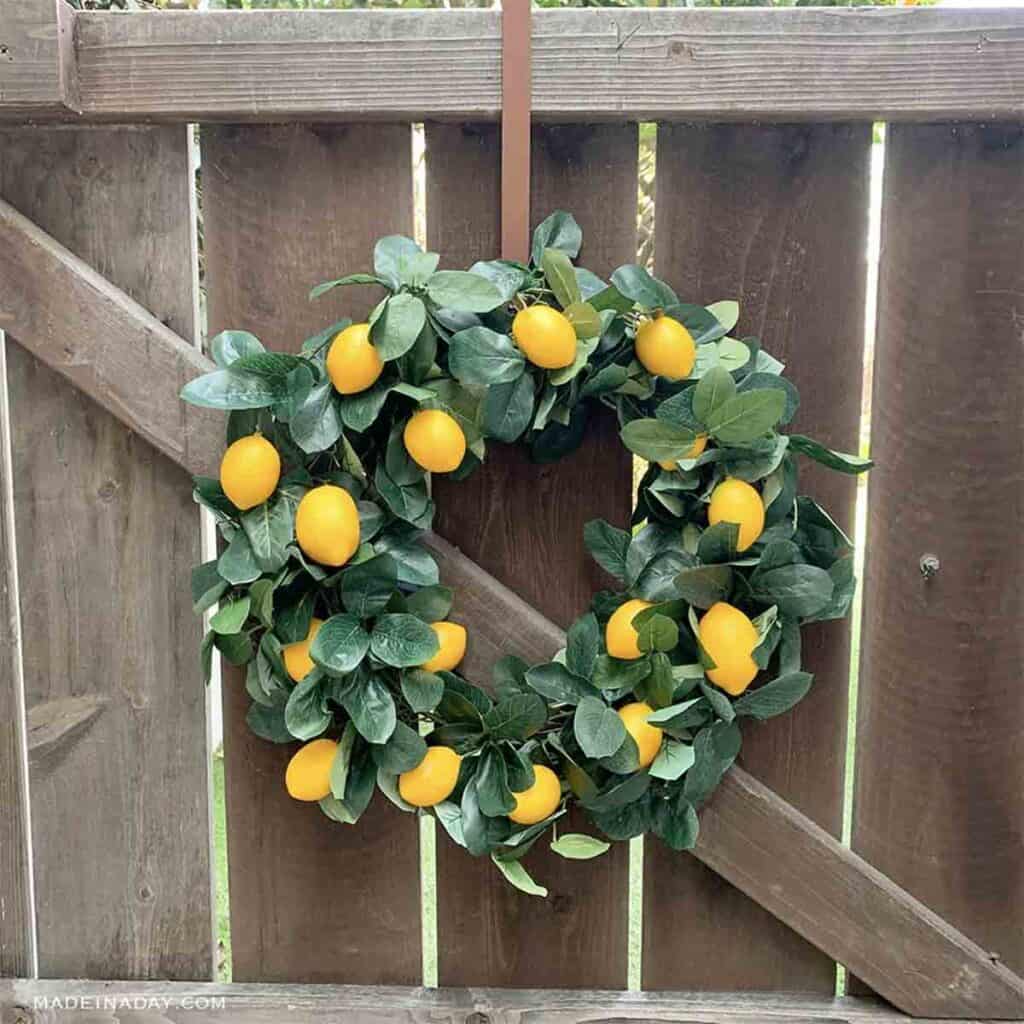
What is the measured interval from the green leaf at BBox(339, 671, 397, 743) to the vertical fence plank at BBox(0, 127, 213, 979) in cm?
27

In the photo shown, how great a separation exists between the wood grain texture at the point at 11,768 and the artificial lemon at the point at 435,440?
472mm

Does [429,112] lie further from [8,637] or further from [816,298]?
[8,637]

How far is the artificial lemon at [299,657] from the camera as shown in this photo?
101 cm

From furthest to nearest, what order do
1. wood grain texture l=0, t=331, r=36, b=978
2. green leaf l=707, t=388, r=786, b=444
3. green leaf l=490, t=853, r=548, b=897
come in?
wood grain texture l=0, t=331, r=36, b=978 → green leaf l=490, t=853, r=548, b=897 → green leaf l=707, t=388, r=786, b=444

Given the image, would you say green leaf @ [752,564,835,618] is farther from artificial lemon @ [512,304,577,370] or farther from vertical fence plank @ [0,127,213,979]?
vertical fence plank @ [0,127,213,979]

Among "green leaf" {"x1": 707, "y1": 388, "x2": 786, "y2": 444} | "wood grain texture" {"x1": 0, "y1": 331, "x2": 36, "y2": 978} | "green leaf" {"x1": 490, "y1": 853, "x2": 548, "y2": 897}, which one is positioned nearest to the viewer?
"green leaf" {"x1": 707, "y1": 388, "x2": 786, "y2": 444}

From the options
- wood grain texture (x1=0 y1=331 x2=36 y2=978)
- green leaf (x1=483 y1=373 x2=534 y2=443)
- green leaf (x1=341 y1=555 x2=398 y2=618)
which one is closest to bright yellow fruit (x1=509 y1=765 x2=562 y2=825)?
green leaf (x1=341 y1=555 x2=398 y2=618)

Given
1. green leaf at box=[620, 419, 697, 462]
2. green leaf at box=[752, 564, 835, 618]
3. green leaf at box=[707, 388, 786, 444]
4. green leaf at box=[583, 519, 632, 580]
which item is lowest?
green leaf at box=[752, 564, 835, 618]

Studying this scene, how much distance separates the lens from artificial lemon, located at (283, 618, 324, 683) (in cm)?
101

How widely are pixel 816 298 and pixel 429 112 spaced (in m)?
0.43

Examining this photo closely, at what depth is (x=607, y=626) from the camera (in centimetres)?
104

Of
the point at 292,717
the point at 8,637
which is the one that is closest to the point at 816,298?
the point at 292,717

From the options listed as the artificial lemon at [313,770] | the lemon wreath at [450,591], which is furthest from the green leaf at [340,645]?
the artificial lemon at [313,770]

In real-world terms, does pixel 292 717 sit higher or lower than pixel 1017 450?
lower
